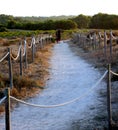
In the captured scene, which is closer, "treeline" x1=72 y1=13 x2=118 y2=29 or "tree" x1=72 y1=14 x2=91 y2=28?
"treeline" x1=72 y1=13 x2=118 y2=29

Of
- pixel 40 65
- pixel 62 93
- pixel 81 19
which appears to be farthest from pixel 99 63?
pixel 81 19

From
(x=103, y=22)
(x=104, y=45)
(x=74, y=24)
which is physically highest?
(x=104, y=45)

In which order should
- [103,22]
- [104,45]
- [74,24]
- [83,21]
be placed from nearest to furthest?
[104,45] → [103,22] → [74,24] → [83,21]

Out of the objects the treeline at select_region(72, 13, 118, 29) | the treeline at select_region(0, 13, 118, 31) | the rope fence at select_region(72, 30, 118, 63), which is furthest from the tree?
the rope fence at select_region(72, 30, 118, 63)

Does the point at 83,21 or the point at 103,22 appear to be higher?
the point at 103,22

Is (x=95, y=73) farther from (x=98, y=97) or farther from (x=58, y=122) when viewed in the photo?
(x=58, y=122)

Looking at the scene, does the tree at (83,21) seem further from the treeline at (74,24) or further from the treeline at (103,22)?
the treeline at (103,22)

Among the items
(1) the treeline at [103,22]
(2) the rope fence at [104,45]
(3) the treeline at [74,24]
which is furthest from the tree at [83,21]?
(2) the rope fence at [104,45]

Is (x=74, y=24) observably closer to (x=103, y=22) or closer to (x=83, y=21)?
(x=103, y=22)

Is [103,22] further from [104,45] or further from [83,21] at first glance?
[104,45]

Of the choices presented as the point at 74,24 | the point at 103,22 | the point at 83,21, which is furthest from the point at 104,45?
the point at 83,21

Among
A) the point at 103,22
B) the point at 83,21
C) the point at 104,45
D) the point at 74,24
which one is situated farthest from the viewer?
the point at 83,21

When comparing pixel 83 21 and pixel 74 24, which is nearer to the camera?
A: pixel 74 24

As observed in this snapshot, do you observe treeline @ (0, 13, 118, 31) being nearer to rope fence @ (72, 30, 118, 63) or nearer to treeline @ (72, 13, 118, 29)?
treeline @ (72, 13, 118, 29)
